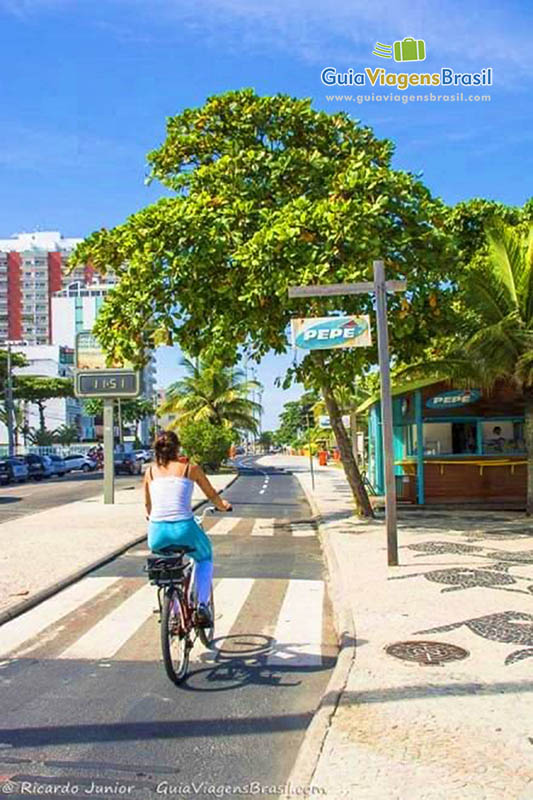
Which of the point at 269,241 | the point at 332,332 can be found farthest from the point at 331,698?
the point at 269,241

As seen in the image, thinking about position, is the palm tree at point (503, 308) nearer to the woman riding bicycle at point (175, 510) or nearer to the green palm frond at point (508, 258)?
the green palm frond at point (508, 258)

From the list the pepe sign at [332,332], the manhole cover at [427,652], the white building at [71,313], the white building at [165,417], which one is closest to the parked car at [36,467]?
the white building at [165,417]

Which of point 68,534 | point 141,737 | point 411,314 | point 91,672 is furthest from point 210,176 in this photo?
point 141,737

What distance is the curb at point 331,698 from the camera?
13.1 feet

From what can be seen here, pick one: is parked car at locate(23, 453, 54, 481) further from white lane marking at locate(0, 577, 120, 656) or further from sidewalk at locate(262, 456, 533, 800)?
sidewalk at locate(262, 456, 533, 800)

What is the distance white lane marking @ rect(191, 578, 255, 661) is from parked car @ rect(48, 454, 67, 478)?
4540cm

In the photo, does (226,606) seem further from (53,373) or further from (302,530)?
(53,373)

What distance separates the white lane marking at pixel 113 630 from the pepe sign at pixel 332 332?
14.1 ft

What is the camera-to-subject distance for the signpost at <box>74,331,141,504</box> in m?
23.2

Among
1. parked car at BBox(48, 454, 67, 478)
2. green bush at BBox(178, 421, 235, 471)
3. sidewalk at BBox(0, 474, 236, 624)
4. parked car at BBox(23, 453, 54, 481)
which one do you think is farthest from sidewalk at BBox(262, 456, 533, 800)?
parked car at BBox(48, 454, 67, 478)

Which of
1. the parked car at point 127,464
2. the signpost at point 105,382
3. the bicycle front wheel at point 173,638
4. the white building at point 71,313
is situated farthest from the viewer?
the white building at point 71,313

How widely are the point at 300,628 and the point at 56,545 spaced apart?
23.2ft

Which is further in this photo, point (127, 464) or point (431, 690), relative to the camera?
point (127, 464)

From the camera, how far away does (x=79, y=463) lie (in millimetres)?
59719
